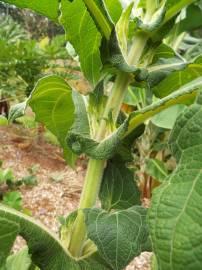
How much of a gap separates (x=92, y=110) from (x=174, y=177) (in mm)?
301

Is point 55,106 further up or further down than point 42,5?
further down

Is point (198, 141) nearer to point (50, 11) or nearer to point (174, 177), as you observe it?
point (174, 177)

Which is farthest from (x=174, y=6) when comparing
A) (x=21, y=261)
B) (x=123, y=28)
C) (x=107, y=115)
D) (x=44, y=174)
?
(x=44, y=174)

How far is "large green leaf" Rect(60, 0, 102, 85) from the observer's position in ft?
2.13

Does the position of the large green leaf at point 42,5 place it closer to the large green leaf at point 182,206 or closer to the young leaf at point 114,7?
the young leaf at point 114,7

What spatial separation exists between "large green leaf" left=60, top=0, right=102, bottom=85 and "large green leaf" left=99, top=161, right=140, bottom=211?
0.15 metres

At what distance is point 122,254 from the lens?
536mm

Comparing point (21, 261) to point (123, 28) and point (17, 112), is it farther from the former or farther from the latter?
point (123, 28)

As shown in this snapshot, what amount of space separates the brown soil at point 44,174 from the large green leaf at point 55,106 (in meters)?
2.15

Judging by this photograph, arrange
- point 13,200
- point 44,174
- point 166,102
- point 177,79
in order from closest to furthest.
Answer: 1. point 166,102
2. point 177,79
3. point 13,200
4. point 44,174

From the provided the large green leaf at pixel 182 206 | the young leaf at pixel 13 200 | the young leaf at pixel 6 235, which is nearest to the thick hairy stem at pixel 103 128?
the young leaf at pixel 6 235

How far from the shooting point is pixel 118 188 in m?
0.70

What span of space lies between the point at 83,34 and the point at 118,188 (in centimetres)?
24

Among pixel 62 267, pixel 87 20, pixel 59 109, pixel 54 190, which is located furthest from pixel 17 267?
pixel 54 190
